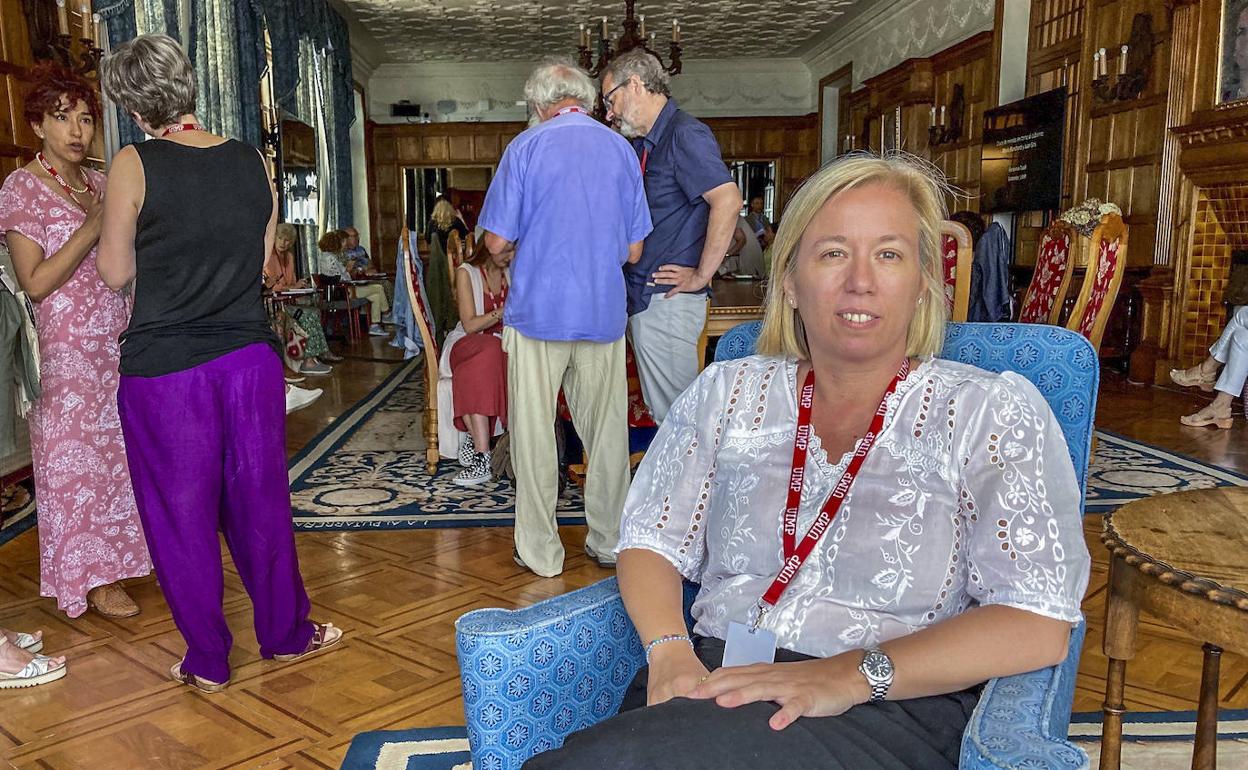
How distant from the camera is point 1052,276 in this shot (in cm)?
385

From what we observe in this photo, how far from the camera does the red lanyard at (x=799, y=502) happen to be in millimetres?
1226

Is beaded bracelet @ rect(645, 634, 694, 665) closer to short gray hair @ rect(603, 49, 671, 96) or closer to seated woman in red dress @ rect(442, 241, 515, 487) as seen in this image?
short gray hair @ rect(603, 49, 671, 96)

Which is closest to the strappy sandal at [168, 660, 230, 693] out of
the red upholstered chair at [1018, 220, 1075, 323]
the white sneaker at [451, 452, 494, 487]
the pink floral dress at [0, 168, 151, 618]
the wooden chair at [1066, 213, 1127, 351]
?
the pink floral dress at [0, 168, 151, 618]

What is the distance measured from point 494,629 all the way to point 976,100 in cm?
936

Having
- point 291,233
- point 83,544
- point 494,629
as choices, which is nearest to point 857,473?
point 494,629

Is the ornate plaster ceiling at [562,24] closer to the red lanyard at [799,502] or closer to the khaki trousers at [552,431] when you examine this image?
the khaki trousers at [552,431]

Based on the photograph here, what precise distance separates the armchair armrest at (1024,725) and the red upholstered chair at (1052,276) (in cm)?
289

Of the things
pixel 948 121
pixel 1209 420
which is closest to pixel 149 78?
pixel 1209 420

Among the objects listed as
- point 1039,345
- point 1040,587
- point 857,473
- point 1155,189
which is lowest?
point 1040,587

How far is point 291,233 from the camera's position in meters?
8.16

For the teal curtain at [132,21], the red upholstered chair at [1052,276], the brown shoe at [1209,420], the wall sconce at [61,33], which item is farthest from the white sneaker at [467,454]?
the brown shoe at [1209,420]

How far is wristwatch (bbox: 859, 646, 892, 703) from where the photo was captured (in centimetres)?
107

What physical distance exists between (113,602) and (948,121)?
929 centimetres

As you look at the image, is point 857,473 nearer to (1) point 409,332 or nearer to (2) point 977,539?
(2) point 977,539
